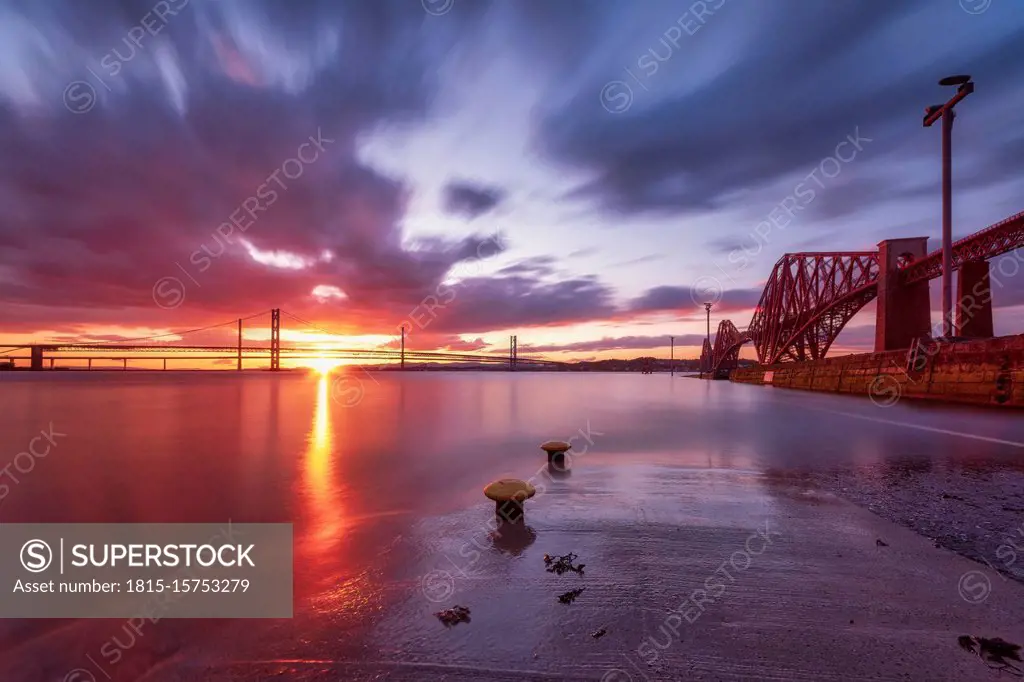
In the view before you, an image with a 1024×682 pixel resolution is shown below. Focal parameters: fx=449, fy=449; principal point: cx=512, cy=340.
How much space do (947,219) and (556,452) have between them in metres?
26.8

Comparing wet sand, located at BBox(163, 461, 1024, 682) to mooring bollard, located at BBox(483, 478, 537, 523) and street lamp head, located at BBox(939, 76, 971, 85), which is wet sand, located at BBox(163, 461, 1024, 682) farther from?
street lamp head, located at BBox(939, 76, 971, 85)

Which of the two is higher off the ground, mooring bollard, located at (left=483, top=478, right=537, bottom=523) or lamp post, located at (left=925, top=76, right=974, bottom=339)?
lamp post, located at (left=925, top=76, right=974, bottom=339)

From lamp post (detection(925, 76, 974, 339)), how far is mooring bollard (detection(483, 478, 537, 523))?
1013 inches

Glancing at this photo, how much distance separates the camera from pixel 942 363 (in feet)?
69.6

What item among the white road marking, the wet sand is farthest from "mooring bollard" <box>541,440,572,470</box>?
the white road marking

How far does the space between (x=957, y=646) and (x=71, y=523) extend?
936cm

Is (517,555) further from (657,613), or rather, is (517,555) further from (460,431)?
(460,431)

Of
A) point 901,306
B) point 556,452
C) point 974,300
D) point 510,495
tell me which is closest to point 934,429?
point 556,452

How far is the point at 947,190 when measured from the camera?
23.1m

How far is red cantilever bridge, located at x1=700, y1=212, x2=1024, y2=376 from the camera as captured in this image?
27.5 meters

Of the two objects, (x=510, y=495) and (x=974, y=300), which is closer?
(x=510, y=495)

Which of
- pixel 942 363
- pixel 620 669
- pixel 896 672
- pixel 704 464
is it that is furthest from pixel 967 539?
pixel 942 363

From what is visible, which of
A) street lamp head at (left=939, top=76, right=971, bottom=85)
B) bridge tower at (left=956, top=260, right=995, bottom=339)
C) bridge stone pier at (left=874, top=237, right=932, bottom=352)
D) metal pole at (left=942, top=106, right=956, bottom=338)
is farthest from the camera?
bridge stone pier at (left=874, top=237, right=932, bottom=352)

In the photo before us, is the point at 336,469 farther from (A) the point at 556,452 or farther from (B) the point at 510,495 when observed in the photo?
→ (B) the point at 510,495
